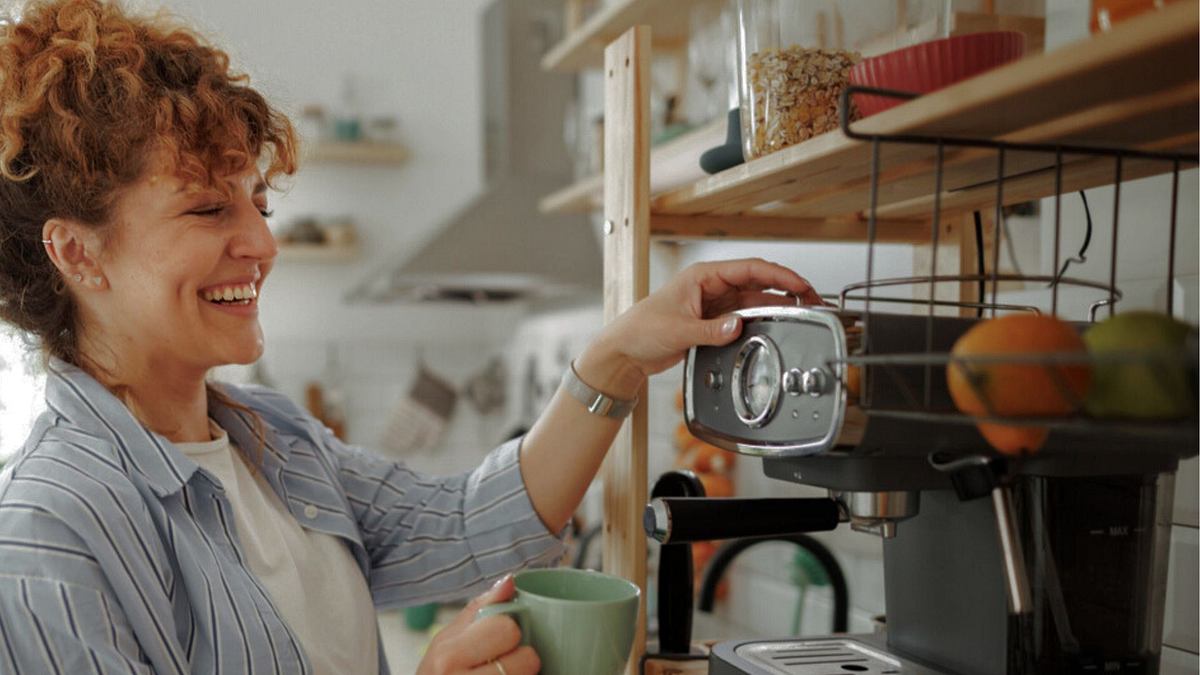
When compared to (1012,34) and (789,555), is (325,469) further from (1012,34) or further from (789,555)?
(789,555)

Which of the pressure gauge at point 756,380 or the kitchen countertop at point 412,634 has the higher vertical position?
the pressure gauge at point 756,380

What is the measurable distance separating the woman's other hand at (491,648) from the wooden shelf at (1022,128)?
34cm

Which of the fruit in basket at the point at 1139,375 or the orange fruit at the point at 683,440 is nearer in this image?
the fruit in basket at the point at 1139,375

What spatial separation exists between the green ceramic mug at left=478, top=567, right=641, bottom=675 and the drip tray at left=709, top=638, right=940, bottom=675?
0.27ft

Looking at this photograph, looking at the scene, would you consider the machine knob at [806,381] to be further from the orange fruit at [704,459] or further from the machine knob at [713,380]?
the orange fruit at [704,459]

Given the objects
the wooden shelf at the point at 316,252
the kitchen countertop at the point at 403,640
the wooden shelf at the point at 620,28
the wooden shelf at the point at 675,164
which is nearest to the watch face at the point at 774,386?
the wooden shelf at the point at 675,164

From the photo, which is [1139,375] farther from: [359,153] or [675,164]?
[359,153]

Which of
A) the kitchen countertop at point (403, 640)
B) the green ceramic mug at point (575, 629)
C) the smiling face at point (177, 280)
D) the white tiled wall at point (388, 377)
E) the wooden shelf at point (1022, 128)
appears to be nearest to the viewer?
the wooden shelf at point (1022, 128)

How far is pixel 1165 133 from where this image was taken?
55 centimetres

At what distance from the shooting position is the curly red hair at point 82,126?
87 centimetres

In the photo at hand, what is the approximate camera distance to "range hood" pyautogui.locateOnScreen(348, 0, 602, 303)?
2.38 meters

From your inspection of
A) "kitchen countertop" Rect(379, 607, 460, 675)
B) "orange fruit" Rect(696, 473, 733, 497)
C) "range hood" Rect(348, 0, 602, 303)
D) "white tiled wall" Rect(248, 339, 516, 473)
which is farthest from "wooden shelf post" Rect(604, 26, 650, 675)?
"white tiled wall" Rect(248, 339, 516, 473)

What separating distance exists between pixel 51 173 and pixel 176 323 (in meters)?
0.16

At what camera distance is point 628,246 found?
869 millimetres
